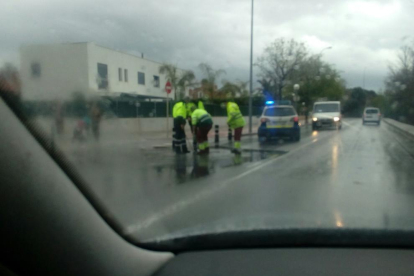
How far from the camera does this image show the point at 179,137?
16062mm

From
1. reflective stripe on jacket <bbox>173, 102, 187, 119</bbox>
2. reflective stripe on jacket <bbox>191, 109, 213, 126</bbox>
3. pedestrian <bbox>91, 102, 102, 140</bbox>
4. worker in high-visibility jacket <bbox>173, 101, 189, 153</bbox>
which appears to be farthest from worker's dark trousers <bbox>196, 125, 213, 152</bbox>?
pedestrian <bbox>91, 102, 102, 140</bbox>

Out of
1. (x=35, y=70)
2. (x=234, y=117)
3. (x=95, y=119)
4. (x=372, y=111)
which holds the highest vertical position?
(x=35, y=70)

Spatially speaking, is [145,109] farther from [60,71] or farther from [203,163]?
[60,71]

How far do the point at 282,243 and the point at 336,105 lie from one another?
33.1 m

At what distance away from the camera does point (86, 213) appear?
2.74 metres

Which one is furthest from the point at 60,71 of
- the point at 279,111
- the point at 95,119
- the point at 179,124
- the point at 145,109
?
the point at 279,111

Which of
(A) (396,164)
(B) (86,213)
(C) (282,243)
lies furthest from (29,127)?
(A) (396,164)

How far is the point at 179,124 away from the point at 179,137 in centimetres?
54

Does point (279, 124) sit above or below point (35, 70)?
below

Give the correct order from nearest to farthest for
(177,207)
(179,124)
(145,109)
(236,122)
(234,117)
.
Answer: (177,207)
(179,124)
(236,122)
(234,117)
(145,109)

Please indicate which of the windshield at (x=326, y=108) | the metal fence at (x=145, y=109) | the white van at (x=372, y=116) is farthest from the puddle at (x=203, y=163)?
the white van at (x=372, y=116)

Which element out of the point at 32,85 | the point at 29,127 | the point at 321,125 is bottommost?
the point at 321,125

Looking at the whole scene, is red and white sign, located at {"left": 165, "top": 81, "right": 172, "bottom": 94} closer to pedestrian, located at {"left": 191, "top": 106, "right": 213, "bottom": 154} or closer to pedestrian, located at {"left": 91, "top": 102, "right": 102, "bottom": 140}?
pedestrian, located at {"left": 191, "top": 106, "right": 213, "bottom": 154}

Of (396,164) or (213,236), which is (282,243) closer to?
(213,236)
